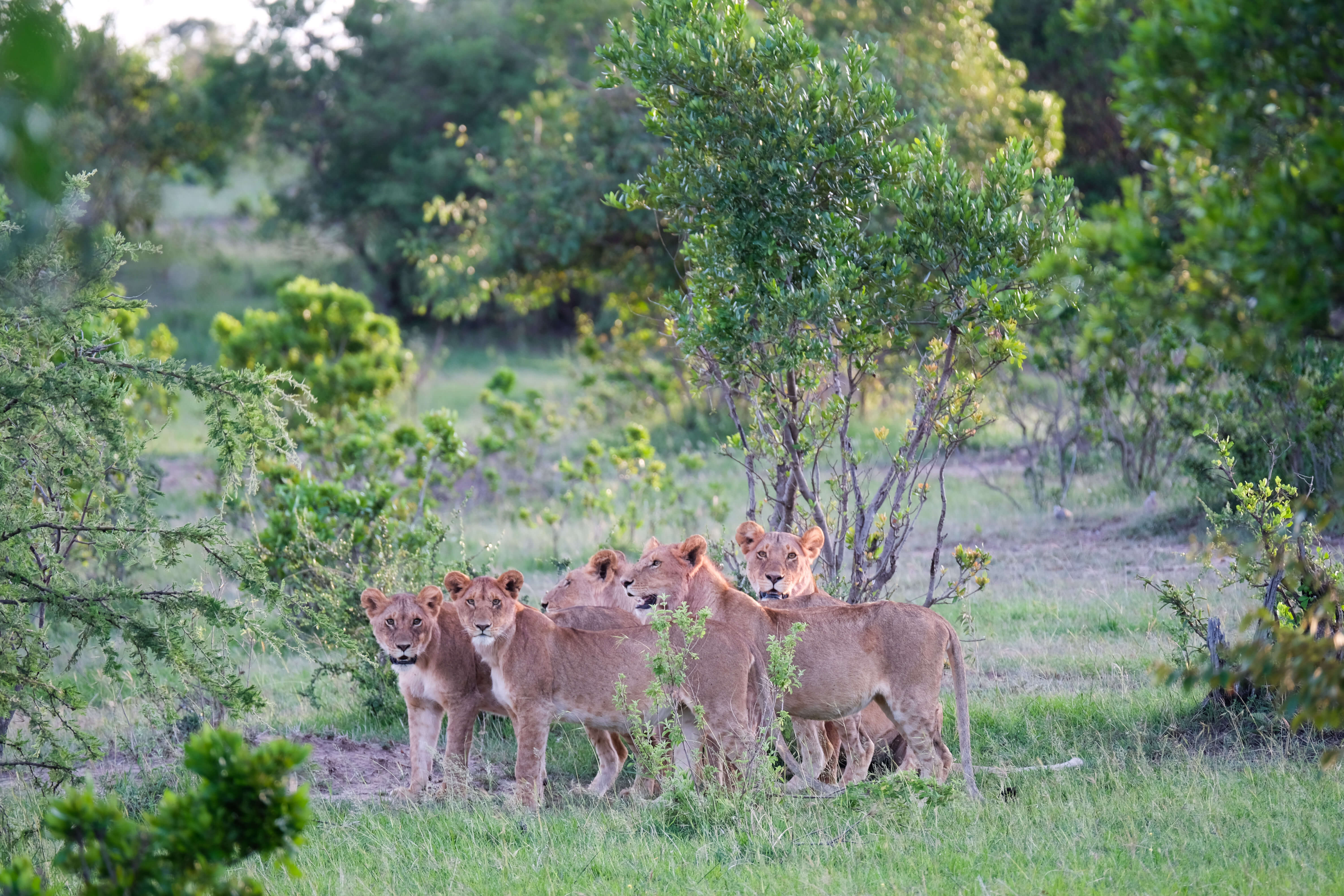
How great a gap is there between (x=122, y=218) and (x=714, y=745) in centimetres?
2746

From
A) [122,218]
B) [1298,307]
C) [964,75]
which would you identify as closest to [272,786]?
[1298,307]

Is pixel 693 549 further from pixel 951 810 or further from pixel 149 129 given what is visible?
pixel 149 129

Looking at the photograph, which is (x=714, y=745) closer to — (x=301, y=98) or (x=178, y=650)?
(x=178, y=650)

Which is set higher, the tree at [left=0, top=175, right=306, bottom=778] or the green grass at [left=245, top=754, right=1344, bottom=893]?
the tree at [left=0, top=175, right=306, bottom=778]

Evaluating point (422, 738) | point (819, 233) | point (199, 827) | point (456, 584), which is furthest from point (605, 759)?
point (199, 827)

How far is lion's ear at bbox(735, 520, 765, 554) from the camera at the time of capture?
22.7 feet

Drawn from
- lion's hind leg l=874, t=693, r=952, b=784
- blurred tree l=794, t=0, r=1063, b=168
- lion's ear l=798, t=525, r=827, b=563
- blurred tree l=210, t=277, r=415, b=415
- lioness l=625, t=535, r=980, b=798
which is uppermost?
blurred tree l=794, t=0, r=1063, b=168

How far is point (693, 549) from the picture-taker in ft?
21.7

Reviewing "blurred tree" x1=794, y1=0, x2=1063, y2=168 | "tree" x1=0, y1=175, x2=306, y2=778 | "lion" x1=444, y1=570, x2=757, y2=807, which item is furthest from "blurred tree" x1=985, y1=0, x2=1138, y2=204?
"tree" x1=0, y1=175, x2=306, y2=778

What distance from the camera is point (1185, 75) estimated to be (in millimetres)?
3182

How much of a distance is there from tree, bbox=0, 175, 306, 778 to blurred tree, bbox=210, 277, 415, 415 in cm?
1040

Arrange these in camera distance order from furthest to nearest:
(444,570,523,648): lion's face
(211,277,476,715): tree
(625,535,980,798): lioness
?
(211,277,476,715): tree
(444,570,523,648): lion's face
(625,535,980,798): lioness

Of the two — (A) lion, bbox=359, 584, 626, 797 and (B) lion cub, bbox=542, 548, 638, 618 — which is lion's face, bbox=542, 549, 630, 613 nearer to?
(B) lion cub, bbox=542, 548, 638, 618

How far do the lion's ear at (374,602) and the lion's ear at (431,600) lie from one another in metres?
0.16
